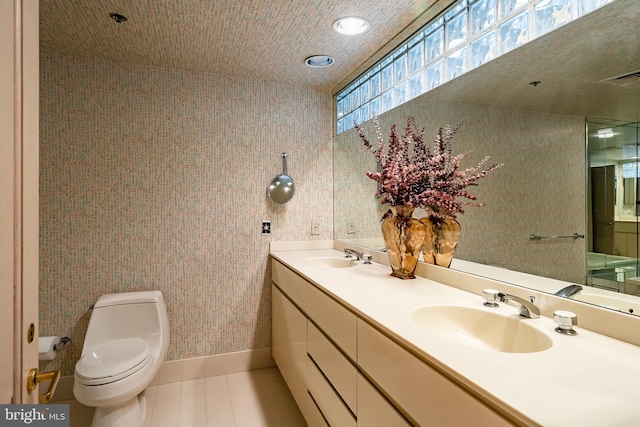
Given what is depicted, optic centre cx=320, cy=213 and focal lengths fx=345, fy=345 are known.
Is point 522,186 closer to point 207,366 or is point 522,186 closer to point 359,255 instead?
point 359,255

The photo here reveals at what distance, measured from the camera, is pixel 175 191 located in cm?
244

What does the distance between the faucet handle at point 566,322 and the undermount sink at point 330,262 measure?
1364mm

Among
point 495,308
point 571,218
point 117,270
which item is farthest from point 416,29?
point 117,270

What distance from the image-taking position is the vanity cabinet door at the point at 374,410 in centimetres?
98

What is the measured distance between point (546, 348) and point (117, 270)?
94.8 inches

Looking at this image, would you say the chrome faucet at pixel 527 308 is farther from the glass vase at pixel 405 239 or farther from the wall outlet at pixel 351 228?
the wall outlet at pixel 351 228

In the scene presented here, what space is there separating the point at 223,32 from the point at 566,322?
6.65 ft

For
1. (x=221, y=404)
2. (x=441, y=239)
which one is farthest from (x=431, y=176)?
(x=221, y=404)

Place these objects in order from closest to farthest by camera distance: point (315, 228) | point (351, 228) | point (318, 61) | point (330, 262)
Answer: point (318, 61), point (330, 262), point (351, 228), point (315, 228)

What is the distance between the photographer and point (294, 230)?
275 centimetres

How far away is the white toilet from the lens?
1.67 m

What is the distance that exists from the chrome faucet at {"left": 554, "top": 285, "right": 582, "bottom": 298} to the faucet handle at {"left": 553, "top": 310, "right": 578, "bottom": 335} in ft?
0.36

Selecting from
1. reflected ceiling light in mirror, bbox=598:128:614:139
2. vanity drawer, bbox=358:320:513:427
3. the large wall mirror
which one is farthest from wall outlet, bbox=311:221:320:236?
reflected ceiling light in mirror, bbox=598:128:614:139

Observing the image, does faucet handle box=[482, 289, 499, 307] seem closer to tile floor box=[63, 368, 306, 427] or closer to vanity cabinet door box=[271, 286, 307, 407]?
vanity cabinet door box=[271, 286, 307, 407]
